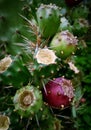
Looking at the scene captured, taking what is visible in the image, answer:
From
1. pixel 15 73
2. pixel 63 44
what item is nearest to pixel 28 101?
pixel 15 73

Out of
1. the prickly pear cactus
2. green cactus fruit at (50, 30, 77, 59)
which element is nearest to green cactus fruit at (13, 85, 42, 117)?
the prickly pear cactus

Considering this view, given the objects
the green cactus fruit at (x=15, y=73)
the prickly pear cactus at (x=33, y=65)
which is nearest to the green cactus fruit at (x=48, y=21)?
the prickly pear cactus at (x=33, y=65)

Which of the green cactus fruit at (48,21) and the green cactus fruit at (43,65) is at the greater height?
the green cactus fruit at (48,21)

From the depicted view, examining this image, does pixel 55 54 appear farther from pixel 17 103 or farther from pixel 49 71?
pixel 17 103

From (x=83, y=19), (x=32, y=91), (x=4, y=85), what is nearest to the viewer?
(x=32, y=91)

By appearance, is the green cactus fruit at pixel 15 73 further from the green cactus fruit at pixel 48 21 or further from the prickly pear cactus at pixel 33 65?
the green cactus fruit at pixel 48 21

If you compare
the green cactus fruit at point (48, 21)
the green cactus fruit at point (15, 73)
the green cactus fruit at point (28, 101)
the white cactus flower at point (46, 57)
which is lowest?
the green cactus fruit at point (28, 101)

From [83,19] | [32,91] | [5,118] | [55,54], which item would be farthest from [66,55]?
[83,19]
